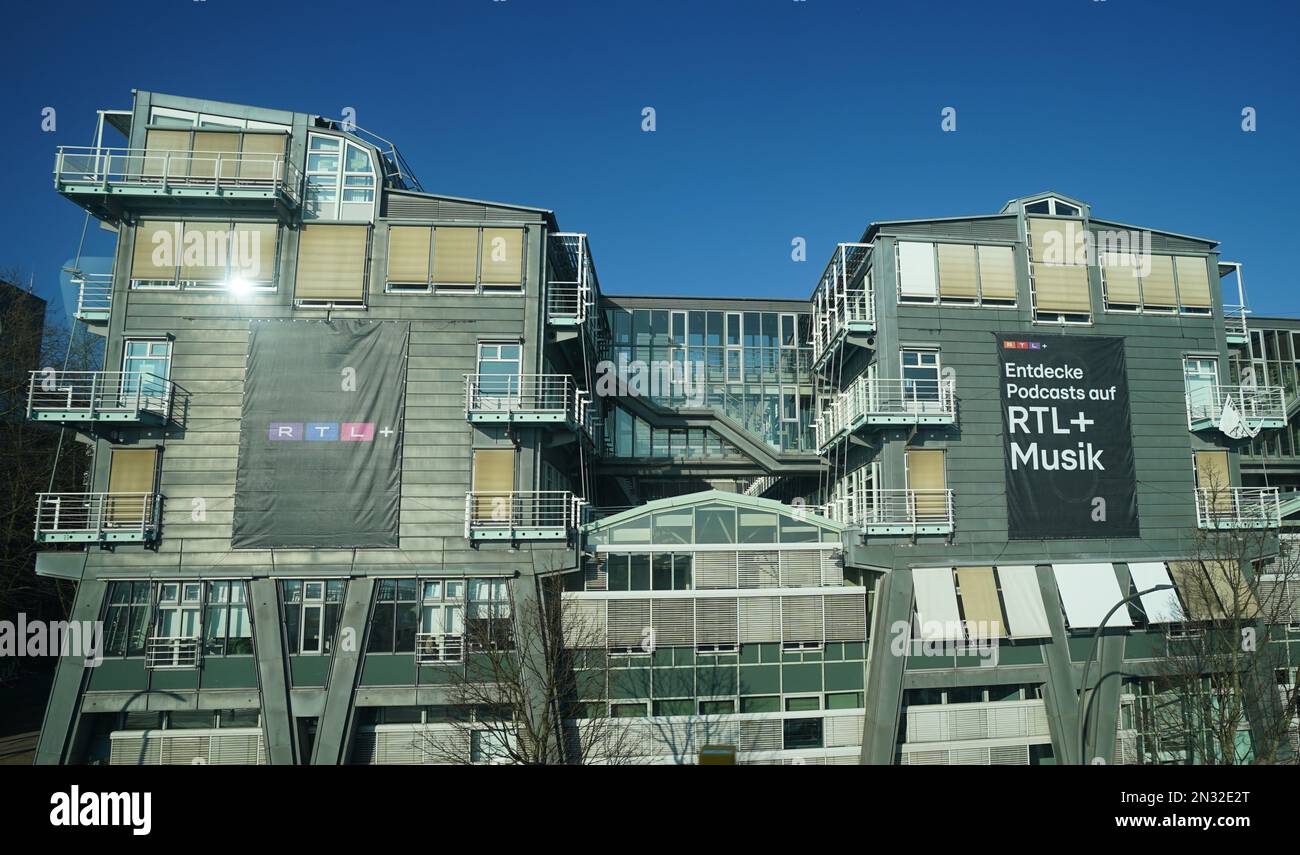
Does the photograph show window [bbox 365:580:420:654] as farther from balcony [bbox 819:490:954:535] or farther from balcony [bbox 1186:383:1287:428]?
balcony [bbox 1186:383:1287:428]

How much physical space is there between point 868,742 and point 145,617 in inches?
919

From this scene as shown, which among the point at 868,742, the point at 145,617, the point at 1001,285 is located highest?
the point at 1001,285

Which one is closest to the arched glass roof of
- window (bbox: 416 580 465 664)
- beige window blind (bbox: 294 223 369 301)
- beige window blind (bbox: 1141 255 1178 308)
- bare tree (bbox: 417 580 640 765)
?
bare tree (bbox: 417 580 640 765)

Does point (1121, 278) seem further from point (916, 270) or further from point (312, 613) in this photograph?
point (312, 613)

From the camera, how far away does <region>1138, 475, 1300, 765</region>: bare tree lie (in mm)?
23812

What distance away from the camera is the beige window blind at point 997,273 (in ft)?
92.3

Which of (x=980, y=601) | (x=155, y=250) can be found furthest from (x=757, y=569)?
(x=155, y=250)

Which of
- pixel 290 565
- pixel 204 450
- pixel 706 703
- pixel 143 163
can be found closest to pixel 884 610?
pixel 706 703

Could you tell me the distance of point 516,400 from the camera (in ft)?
83.1

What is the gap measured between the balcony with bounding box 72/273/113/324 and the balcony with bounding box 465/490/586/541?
13777 mm

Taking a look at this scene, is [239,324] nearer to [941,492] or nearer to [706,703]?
[706,703]

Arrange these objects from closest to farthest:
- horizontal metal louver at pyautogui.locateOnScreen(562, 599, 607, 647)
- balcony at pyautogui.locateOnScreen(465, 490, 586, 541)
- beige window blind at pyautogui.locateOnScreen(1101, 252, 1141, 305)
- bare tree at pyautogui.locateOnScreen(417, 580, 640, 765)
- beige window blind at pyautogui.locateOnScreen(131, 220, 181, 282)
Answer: bare tree at pyautogui.locateOnScreen(417, 580, 640, 765) → balcony at pyautogui.locateOnScreen(465, 490, 586, 541) → horizontal metal louver at pyautogui.locateOnScreen(562, 599, 607, 647) → beige window blind at pyautogui.locateOnScreen(131, 220, 181, 282) → beige window blind at pyautogui.locateOnScreen(1101, 252, 1141, 305)
